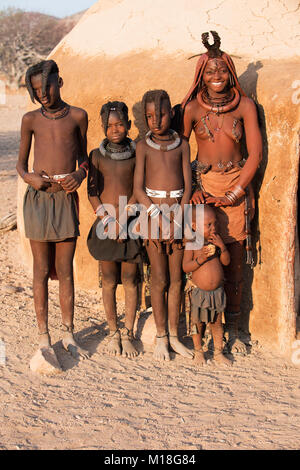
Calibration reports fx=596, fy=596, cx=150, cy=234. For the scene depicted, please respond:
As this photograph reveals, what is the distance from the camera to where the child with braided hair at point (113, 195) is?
3.81 m

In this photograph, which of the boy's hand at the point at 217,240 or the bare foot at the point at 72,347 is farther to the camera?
the bare foot at the point at 72,347

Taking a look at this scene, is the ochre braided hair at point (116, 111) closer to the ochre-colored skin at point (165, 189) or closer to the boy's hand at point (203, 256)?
the ochre-colored skin at point (165, 189)

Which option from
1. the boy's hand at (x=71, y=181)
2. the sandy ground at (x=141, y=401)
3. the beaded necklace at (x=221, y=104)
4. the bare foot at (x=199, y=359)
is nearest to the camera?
the sandy ground at (x=141, y=401)

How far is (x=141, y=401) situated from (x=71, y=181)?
142cm

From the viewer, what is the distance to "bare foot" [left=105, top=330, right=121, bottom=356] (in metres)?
4.13

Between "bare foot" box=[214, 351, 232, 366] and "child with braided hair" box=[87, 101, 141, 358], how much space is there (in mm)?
552

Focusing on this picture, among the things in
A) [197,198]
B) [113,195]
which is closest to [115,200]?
[113,195]

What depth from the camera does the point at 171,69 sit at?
445cm

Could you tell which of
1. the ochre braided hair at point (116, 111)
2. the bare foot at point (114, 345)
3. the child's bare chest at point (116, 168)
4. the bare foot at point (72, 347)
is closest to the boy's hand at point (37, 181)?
the child's bare chest at point (116, 168)

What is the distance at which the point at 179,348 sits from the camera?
411 cm

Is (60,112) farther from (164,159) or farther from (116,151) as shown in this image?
(164,159)

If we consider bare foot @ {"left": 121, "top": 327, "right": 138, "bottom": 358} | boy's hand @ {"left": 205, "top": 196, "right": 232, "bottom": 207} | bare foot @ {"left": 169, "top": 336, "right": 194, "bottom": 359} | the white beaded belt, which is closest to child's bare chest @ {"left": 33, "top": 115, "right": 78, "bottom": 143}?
the white beaded belt

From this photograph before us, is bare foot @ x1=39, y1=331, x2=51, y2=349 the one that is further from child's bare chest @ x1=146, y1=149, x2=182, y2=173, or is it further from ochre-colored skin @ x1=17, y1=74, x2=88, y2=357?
child's bare chest @ x1=146, y1=149, x2=182, y2=173

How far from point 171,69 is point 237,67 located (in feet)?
1.63
